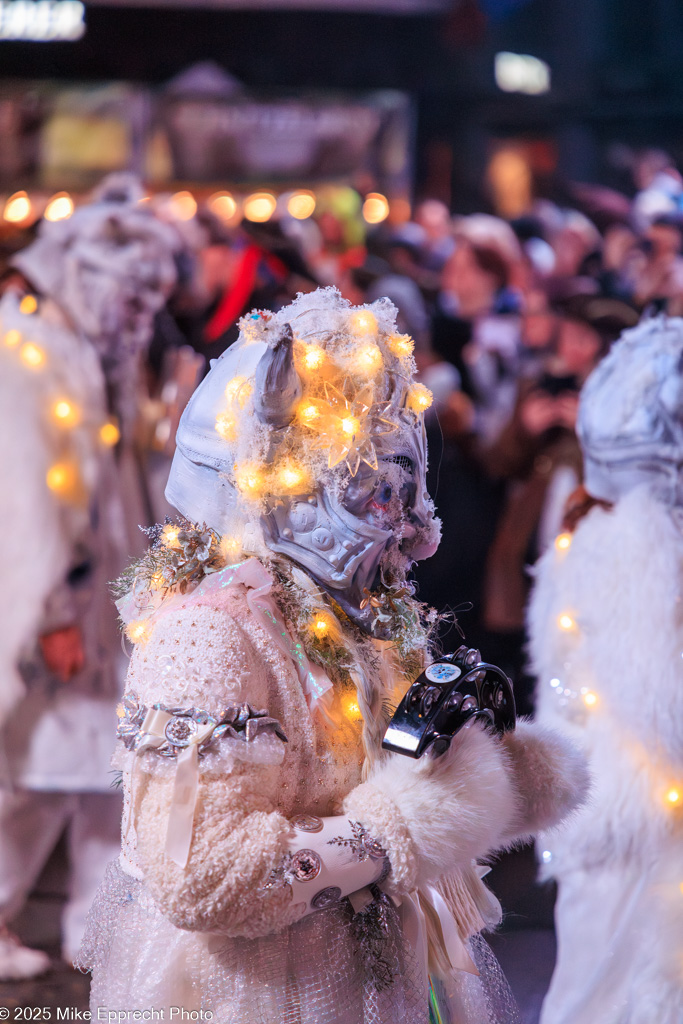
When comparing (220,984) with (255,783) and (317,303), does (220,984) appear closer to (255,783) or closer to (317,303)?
(255,783)

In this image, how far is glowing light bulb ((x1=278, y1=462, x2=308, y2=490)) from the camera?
1.32 meters

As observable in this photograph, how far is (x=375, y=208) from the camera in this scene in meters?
5.51

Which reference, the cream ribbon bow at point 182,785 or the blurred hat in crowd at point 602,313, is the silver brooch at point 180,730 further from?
the blurred hat in crowd at point 602,313

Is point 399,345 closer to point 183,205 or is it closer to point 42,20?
point 183,205

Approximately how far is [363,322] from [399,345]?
0.23 feet

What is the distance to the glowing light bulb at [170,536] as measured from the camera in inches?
56.2

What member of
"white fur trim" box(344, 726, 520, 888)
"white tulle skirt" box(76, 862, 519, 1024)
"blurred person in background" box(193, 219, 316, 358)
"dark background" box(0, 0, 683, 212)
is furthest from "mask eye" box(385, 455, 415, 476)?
"dark background" box(0, 0, 683, 212)

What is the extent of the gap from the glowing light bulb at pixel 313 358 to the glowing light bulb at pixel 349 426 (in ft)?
0.28

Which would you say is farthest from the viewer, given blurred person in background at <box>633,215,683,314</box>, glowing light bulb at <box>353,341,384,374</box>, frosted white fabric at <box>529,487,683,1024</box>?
blurred person in background at <box>633,215,683,314</box>

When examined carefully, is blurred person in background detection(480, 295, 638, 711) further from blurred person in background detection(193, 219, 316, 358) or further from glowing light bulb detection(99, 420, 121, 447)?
glowing light bulb detection(99, 420, 121, 447)

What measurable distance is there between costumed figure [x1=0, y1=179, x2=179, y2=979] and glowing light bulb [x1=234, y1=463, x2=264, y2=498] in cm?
172

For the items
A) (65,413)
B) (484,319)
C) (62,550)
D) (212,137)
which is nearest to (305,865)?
(62,550)

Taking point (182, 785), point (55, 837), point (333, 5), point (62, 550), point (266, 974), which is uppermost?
point (182, 785)

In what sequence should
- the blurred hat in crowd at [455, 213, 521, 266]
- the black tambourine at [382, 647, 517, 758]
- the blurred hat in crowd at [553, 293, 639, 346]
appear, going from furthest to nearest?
the blurred hat in crowd at [455, 213, 521, 266]
the blurred hat in crowd at [553, 293, 639, 346]
the black tambourine at [382, 647, 517, 758]
